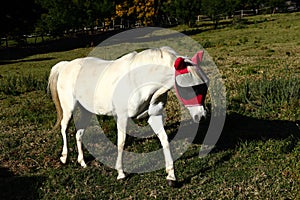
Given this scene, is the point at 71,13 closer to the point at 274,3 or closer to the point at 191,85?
the point at 191,85

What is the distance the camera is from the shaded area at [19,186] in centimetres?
554

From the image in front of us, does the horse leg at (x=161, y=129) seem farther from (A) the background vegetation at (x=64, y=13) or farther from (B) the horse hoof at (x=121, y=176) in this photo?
(A) the background vegetation at (x=64, y=13)

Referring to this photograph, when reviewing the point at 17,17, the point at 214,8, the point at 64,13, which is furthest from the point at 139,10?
the point at 17,17

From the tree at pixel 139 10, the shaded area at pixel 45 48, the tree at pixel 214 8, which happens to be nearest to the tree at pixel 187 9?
the tree at pixel 214 8

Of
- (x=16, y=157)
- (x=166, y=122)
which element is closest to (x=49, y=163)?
(x=16, y=157)

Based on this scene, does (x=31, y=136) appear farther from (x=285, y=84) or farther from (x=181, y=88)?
(x=285, y=84)

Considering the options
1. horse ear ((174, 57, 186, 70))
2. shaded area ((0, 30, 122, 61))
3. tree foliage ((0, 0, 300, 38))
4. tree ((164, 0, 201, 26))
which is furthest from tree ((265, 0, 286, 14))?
horse ear ((174, 57, 186, 70))

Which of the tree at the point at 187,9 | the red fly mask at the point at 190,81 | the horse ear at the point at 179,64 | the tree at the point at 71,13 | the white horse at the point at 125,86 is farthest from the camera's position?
the tree at the point at 187,9

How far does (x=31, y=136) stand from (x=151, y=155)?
2.78 m

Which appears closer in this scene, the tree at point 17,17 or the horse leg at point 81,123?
the horse leg at point 81,123

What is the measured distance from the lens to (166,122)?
864 cm

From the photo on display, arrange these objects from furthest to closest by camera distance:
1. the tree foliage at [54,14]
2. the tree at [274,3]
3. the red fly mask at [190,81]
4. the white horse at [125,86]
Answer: the tree at [274,3], the tree foliage at [54,14], the white horse at [125,86], the red fly mask at [190,81]

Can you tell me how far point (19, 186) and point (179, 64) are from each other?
3.03m

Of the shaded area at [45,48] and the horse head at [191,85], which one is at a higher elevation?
the horse head at [191,85]
